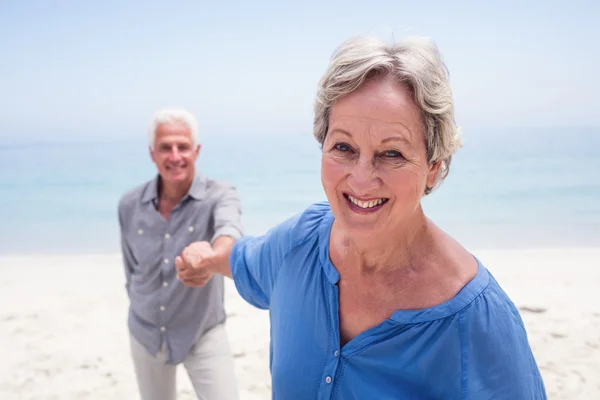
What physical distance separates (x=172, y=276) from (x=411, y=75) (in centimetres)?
208

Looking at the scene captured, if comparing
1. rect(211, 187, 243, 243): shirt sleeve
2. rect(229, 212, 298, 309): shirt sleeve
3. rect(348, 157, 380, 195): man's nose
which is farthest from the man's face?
rect(348, 157, 380, 195): man's nose

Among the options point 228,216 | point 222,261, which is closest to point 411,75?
point 222,261

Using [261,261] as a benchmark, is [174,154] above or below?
above

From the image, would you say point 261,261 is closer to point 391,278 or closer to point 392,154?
point 391,278

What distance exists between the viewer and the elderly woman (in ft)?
4.53

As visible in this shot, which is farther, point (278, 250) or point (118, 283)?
point (118, 283)

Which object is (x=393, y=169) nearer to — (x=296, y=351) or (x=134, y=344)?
(x=296, y=351)

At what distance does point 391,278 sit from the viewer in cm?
158

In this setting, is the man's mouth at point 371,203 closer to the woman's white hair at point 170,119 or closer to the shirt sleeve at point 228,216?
the shirt sleeve at point 228,216

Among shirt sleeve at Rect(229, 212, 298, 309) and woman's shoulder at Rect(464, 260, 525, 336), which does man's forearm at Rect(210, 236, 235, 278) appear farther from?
woman's shoulder at Rect(464, 260, 525, 336)

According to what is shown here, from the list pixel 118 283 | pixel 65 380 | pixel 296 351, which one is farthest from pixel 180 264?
pixel 118 283

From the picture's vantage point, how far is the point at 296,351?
64.1 inches

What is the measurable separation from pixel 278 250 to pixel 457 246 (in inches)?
22.3

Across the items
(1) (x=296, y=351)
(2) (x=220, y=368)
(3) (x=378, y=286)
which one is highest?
(3) (x=378, y=286)
